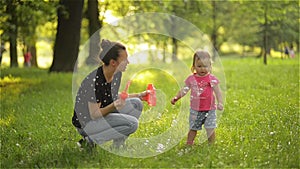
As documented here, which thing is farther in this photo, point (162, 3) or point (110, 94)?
point (162, 3)

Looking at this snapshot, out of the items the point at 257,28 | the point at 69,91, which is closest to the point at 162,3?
the point at 69,91

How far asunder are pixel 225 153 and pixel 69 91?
9500 millimetres

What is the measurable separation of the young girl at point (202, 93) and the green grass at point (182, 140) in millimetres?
365

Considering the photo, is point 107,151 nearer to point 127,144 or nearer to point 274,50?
point 127,144

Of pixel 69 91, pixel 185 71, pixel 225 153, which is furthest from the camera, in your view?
pixel 69 91

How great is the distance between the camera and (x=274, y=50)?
66375 millimetres

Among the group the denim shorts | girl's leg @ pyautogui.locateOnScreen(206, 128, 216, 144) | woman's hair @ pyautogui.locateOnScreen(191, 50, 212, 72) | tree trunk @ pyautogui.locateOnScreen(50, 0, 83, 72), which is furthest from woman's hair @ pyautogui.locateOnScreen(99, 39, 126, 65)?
tree trunk @ pyautogui.locateOnScreen(50, 0, 83, 72)

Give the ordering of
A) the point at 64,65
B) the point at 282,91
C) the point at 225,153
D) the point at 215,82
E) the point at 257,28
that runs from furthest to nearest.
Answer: the point at 257,28 → the point at 64,65 → the point at 282,91 → the point at 215,82 → the point at 225,153

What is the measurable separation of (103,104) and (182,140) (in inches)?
61.2

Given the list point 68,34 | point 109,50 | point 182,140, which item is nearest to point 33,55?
point 68,34

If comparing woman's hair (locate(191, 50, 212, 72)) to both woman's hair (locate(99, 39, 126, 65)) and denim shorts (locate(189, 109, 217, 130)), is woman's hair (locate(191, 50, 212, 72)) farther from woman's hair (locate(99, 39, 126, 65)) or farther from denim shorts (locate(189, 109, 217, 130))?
woman's hair (locate(99, 39, 126, 65))

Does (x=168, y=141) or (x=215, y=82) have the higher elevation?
(x=215, y=82)

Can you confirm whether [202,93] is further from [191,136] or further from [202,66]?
[191,136]

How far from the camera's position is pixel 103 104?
7145mm
